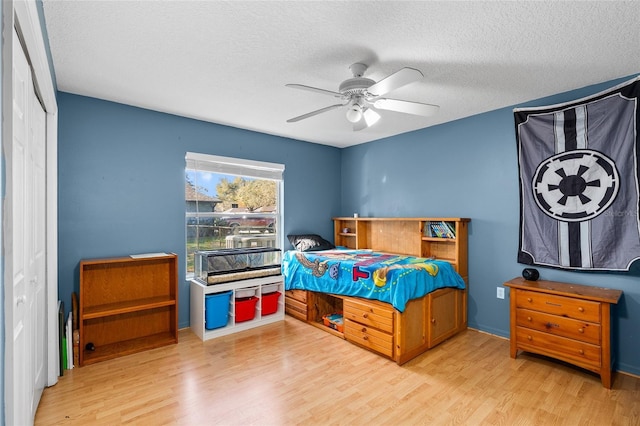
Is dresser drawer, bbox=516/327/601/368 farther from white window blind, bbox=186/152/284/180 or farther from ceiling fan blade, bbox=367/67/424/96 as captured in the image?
white window blind, bbox=186/152/284/180

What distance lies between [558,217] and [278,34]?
2.86 meters

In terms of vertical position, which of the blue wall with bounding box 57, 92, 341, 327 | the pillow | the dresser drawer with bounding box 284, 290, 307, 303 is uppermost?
the blue wall with bounding box 57, 92, 341, 327

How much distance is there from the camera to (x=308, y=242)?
14.4ft

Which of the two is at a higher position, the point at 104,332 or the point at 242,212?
the point at 242,212

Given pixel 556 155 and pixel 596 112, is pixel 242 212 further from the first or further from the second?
pixel 596 112

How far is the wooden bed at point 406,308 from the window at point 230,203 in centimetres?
99

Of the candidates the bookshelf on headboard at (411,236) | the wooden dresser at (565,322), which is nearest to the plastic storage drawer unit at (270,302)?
the bookshelf on headboard at (411,236)

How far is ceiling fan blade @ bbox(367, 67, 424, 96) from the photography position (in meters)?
1.92

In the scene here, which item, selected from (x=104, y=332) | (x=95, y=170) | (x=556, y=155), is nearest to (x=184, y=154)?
(x=95, y=170)

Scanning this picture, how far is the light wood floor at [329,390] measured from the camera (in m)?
2.05

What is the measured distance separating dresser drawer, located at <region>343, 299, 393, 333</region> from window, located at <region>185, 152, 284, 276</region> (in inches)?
66.2

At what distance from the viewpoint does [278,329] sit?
3.60 meters

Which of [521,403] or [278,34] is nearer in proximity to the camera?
[278,34]

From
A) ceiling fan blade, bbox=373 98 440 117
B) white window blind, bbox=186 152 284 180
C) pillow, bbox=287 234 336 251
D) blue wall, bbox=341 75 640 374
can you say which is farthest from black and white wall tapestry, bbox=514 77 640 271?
white window blind, bbox=186 152 284 180
